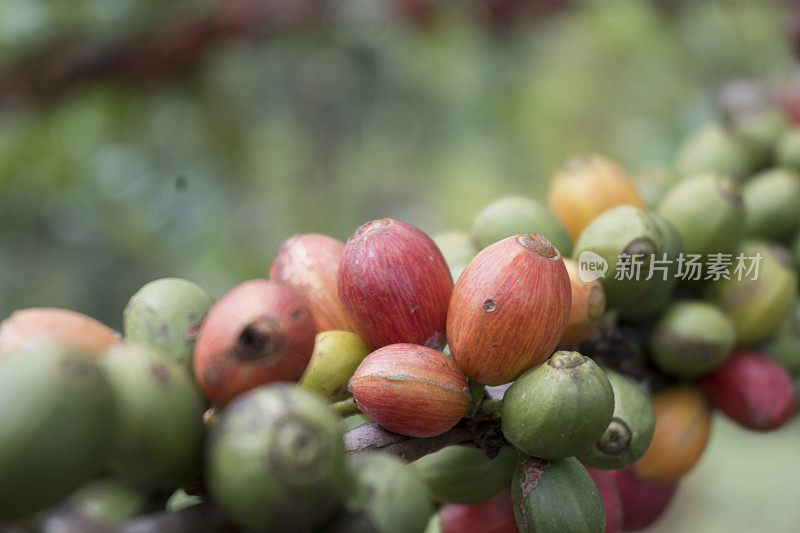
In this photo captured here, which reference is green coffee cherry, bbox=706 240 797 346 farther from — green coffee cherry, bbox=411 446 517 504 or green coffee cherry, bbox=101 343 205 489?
green coffee cherry, bbox=101 343 205 489

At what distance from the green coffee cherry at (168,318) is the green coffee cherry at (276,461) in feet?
0.64

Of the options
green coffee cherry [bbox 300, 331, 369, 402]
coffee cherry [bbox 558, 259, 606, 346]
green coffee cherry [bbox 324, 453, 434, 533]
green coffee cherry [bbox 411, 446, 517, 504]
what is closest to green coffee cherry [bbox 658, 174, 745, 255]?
coffee cherry [bbox 558, 259, 606, 346]

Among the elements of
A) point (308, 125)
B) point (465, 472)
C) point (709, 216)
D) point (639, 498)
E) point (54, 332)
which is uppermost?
point (308, 125)

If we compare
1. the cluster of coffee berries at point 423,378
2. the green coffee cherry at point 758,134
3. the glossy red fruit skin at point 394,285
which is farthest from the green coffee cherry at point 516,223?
the green coffee cherry at point 758,134

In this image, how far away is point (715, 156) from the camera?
5.73ft

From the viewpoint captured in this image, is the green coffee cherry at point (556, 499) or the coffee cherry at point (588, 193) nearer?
the green coffee cherry at point (556, 499)

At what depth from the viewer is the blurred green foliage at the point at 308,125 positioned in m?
3.37

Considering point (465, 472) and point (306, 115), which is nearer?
point (465, 472)

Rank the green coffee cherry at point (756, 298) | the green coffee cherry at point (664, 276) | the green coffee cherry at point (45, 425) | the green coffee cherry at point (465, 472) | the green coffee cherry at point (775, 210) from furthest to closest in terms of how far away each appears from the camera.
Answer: the green coffee cherry at point (775, 210), the green coffee cherry at point (756, 298), the green coffee cherry at point (664, 276), the green coffee cherry at point (465, 472), the green coffee cherry at point (45, 425)

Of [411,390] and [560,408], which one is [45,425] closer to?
[411,390]

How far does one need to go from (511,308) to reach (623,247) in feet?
1.07

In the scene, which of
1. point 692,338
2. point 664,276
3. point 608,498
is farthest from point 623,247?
point 608,498

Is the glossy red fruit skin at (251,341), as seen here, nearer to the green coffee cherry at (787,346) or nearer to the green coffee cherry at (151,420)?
the green coffee cherry at (151,420)

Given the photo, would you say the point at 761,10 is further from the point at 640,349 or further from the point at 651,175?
the point at 640,349
